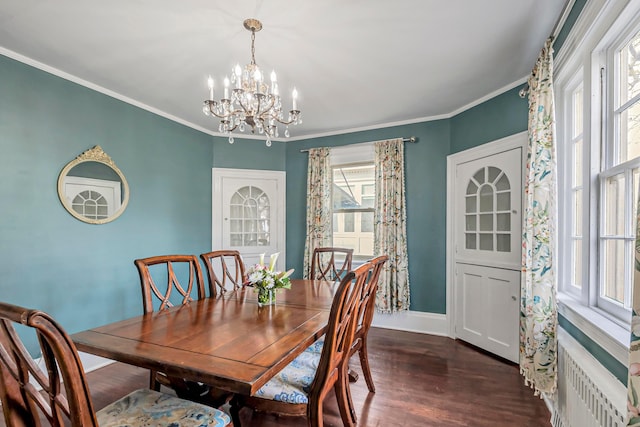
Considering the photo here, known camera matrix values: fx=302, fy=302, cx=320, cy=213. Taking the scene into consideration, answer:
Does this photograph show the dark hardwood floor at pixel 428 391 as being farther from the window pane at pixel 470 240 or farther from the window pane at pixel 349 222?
the window pane at pixel 349 222

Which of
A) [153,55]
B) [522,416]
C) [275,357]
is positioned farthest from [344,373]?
[153,55]

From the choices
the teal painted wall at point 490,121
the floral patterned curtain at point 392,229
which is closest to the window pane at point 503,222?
the teal painted wall at point 490,121

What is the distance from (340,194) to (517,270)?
2.25 m

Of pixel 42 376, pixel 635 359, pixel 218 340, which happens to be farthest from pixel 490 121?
pixel 42 376

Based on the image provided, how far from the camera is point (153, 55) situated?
2.30 meters

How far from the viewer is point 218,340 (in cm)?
137

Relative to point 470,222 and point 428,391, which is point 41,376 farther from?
point 470,222

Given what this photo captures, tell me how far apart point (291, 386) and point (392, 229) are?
250cm

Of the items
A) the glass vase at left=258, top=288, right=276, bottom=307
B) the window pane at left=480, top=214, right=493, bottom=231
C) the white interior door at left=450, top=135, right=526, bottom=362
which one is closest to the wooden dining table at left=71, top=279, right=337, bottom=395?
the glass vase at left=258, top=288, right=276, bottom=307

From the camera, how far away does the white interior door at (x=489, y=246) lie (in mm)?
2803

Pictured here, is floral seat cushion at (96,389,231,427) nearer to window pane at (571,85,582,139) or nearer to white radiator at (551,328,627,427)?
white radiator at (551,328,627,427)

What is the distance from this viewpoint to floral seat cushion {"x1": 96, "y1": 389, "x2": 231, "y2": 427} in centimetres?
125

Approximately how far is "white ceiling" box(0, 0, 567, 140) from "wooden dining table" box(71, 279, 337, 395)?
5.91 feet

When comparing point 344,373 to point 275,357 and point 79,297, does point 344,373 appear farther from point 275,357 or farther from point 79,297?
point 79,297
